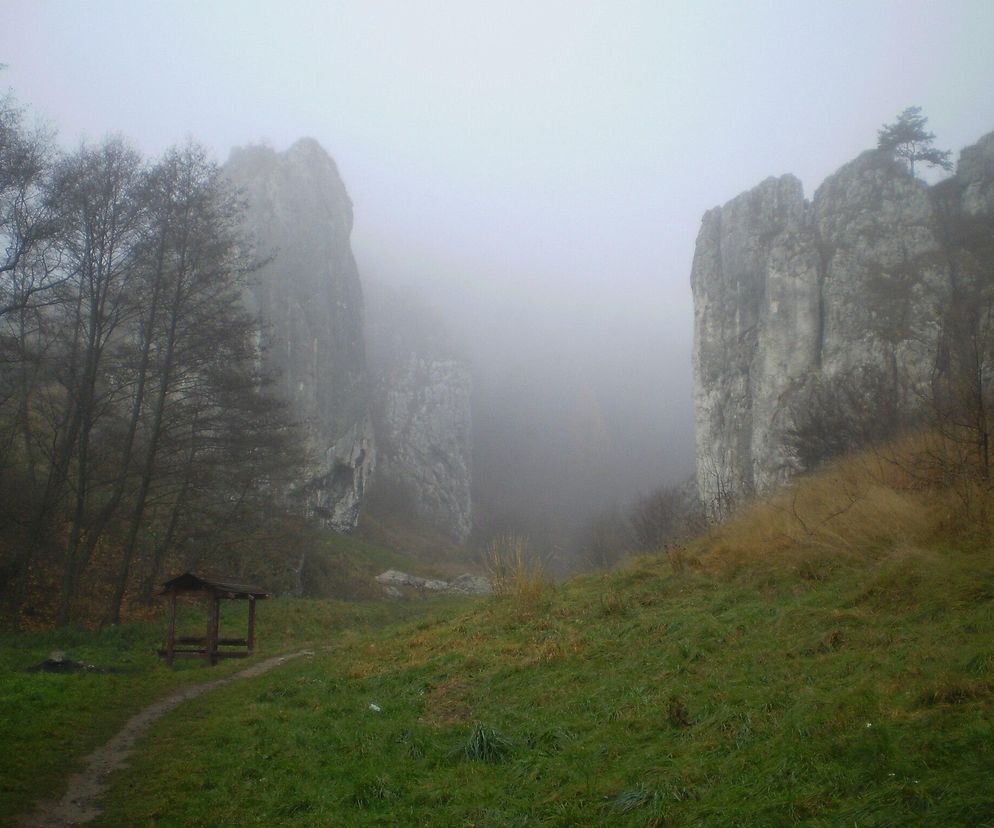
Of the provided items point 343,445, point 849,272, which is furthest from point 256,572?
point 849,272

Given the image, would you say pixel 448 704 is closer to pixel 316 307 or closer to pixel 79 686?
pixel 79 686

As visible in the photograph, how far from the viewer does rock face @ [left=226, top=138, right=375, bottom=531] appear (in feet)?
174

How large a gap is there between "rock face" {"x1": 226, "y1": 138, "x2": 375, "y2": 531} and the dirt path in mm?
39153

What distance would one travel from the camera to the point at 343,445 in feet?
184

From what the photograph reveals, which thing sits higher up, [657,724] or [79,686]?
[657,724]

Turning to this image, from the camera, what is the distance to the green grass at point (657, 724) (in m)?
4.14

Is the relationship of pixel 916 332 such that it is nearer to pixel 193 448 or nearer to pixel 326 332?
pixel 193 448

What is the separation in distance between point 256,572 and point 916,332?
30.5 metres

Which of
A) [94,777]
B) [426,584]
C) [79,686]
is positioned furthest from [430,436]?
[94,777]

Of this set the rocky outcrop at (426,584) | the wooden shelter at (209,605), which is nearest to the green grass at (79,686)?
the wooden shelter at (209,605)

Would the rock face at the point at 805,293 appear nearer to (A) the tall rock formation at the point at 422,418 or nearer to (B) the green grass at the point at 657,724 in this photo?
(B) the green grass at the point at 657,724

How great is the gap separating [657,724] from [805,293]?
39.7 m

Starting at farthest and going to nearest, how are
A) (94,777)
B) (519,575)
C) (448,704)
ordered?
1. (519,575)
2. (448,704)
3. (94,777)

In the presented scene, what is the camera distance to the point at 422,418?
77.6m
